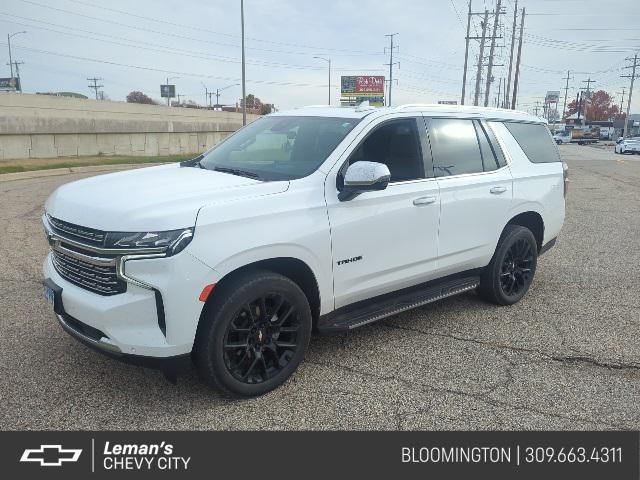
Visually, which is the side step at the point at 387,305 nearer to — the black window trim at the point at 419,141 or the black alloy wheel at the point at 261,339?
the black alloy wheel at the point at 261,339

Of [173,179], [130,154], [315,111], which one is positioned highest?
[315,111]

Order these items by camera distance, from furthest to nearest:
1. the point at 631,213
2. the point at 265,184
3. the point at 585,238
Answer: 1. the point at 631,213
2. the point at 585,238
3. the point at 265,184

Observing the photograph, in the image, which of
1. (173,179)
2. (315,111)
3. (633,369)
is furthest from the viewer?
(315,111)

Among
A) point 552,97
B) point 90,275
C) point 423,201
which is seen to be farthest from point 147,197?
point 552,97

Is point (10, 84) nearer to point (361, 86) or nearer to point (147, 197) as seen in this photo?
point (361, 86)

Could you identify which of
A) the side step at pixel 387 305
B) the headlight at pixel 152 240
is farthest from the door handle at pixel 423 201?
the headlight at pixel 152 240

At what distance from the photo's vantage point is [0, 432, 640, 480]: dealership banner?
279 cm

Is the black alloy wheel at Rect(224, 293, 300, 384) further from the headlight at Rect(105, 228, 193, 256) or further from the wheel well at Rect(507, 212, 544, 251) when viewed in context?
the wheel well at Rect(507, 212, 544, 251)

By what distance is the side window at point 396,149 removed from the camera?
13.4ft

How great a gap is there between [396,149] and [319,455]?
239 cm

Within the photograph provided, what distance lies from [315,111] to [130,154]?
25599 mm

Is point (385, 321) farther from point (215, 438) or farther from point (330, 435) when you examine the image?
point (215, 438)

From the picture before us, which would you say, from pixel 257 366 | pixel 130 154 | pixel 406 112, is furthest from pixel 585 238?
pixel 130 154

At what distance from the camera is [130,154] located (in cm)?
2805
